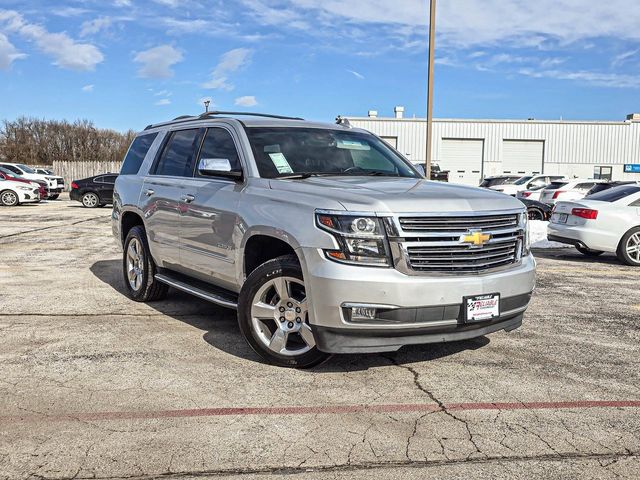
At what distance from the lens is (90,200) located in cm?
2788

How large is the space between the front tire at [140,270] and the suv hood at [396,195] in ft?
8.08

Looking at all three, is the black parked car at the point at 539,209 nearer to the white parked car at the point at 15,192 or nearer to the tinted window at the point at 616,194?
the tinted window at the point at 616,194

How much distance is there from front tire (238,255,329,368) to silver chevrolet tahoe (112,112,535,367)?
0.01 metres

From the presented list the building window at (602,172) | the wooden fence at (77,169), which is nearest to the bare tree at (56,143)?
the wooden fence at (77,169)

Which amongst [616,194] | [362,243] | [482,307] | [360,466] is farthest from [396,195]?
[616,194]

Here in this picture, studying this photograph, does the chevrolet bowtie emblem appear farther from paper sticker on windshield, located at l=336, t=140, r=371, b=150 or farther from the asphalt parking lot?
paper sticker on windshield, located at l=336, t=140, r=371, b=150

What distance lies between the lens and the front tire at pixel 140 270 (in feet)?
22.6

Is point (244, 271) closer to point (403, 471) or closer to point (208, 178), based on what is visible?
point (208, 178)

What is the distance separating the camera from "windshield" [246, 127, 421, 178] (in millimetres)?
5387

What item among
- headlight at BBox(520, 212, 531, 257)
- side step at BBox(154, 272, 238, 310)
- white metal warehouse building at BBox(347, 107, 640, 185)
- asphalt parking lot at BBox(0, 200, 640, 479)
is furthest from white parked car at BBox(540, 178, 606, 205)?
white metal warehouse building at BBox(347, 107, 640, 185)

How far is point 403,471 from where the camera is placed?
Answer: 3.12m

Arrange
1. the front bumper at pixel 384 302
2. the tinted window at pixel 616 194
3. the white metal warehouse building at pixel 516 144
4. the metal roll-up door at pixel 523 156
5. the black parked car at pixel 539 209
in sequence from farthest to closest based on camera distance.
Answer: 1. the metal roll-up door at pixel 523 156
2. the white metal warehouse building at pixel 516 144
3. the black parked car at pixel 539 209
4. the tinted window at pixel 616 194
5. the front bumper at pixel 384 302

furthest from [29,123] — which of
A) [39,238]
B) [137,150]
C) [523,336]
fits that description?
[523,336]

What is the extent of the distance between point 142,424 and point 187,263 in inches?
98.2
